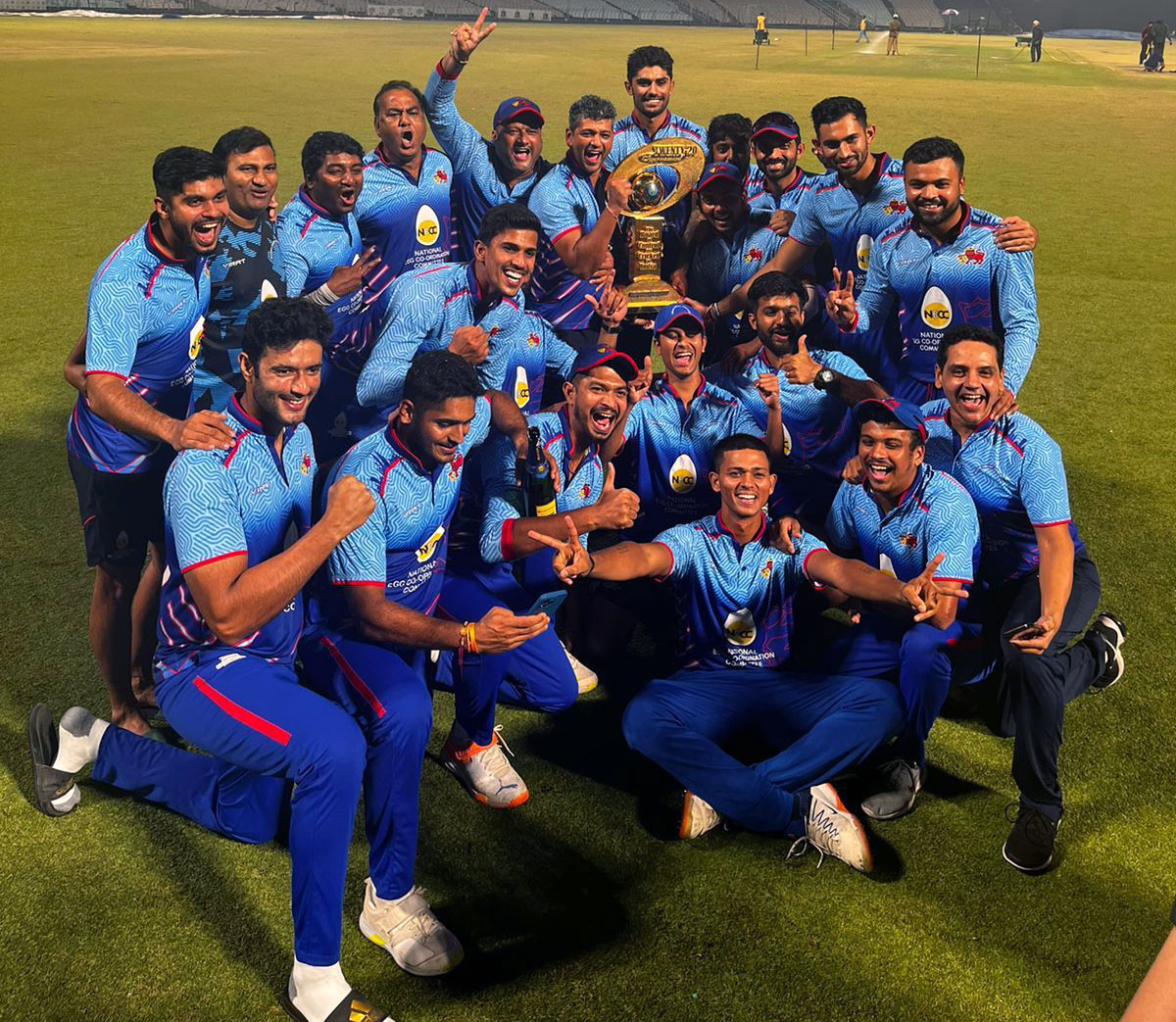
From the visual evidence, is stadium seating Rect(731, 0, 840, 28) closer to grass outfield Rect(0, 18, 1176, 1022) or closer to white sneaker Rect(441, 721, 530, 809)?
grass outfield Rect(0, 18, 1176, 1022)

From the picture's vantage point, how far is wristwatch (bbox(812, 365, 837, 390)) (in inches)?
239

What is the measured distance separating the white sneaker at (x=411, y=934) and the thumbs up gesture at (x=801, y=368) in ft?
11.0

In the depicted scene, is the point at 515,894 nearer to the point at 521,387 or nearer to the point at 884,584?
the point at 884,584

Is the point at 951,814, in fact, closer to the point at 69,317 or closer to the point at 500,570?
the point at 500,570

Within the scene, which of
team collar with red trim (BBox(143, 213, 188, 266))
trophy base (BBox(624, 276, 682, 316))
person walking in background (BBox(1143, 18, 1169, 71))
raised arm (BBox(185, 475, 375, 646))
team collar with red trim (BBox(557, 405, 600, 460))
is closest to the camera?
raised arm (BBox(185, 475, 375, 646))

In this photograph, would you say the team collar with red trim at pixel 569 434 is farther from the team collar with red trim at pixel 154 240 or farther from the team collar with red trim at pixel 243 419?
the team collar with red trim at pixel 154 240

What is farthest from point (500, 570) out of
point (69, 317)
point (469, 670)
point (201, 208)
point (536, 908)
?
point (69, 317)

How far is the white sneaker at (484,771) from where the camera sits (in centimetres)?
469

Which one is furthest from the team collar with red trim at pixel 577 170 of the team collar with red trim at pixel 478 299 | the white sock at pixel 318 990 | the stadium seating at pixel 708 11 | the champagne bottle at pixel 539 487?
the stadium seating at pixel 708 11

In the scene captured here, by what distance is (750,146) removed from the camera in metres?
7.18

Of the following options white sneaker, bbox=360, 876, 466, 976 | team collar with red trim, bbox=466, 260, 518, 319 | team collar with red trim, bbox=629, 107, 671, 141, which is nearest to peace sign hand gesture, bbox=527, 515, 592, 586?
white sneaker, bbox=360, 876, 466, 976

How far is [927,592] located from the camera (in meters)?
4.62

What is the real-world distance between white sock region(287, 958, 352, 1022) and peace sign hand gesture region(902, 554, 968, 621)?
2537mm

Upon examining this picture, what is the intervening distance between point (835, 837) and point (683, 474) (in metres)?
2.11
